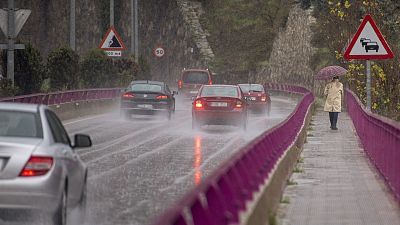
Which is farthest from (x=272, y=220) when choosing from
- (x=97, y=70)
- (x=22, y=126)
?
(x=97, y=70)

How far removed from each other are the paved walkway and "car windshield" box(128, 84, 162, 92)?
57.5 feet

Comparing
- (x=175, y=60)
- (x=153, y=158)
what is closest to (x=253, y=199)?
(x=153, y=158)

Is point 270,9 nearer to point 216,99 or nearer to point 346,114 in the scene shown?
Answer: point 346,114

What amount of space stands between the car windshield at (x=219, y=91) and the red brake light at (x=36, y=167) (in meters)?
26.0

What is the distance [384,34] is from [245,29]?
255 feet

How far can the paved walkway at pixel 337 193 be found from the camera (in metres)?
13.6

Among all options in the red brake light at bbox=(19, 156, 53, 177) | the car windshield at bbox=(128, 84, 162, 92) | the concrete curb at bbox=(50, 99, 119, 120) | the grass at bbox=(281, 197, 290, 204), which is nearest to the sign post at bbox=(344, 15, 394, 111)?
the grass at bbox=(281, 197, 290, 204)

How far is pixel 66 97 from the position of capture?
45.0 meters

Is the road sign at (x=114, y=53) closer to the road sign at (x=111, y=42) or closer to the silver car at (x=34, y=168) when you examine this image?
the road sign at (x=111, y=42)

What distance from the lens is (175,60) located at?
91.8 metres

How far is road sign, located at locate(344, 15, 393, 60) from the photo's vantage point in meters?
23.6

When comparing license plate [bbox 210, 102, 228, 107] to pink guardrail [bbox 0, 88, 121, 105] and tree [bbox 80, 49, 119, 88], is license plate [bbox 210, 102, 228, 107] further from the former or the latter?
tree [bbox 80, 49, 119, 88]

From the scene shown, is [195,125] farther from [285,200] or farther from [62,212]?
[62,212]

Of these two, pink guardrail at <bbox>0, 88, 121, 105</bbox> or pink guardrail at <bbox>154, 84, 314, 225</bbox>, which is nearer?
pink guardrail at <bbox>154, 84, 314, 225</bbox>
